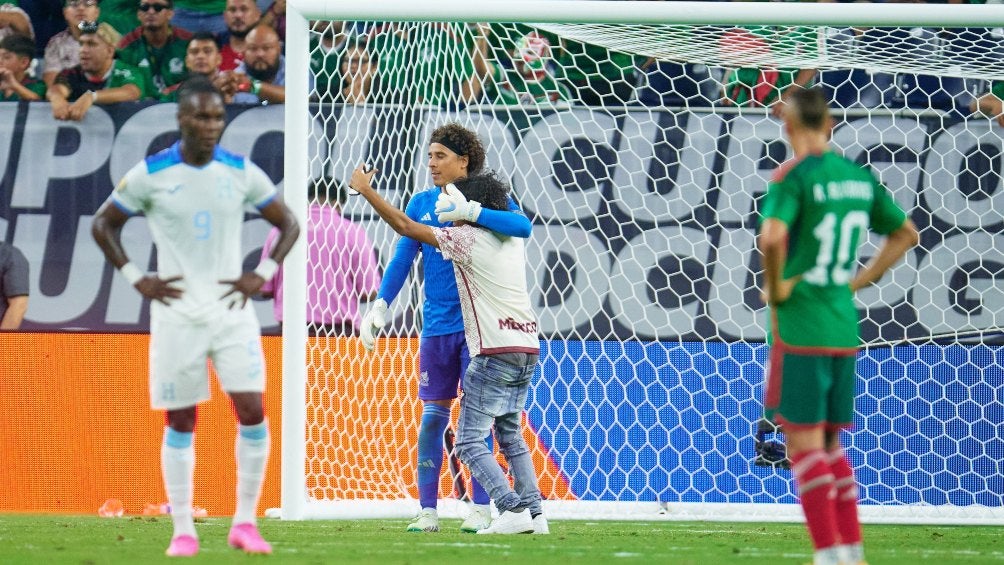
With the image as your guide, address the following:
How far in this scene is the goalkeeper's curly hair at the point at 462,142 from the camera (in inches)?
256

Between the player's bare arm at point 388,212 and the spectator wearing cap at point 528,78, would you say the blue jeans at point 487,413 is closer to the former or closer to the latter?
the player's bare arm at point 388,212

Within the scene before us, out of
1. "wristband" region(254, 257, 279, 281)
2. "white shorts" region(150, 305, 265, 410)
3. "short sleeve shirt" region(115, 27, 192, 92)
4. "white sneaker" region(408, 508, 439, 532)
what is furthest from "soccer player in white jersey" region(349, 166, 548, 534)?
"short sleeve shirt" region(115, 27, 192, 92)

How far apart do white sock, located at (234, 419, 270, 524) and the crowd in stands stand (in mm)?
3642

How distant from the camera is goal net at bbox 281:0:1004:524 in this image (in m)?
8.16

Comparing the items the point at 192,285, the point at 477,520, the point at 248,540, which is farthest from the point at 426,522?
the point at 192,285

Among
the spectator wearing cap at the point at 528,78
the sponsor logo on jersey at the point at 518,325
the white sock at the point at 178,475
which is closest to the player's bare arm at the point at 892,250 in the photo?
the sponsor logo on jersey at the point at 518,325

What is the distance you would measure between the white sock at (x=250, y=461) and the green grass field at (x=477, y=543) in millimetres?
197

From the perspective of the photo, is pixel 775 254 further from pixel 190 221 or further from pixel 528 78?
pixel 528 78

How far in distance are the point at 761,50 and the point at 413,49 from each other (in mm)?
2075

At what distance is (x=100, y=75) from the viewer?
10.1m

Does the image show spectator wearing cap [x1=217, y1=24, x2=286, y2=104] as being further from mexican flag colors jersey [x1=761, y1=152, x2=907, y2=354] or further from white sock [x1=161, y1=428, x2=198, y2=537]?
mexican flag colors jersey [x1=761, y1=152, x2=907, y2=354]

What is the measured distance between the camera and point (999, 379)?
8.17 m

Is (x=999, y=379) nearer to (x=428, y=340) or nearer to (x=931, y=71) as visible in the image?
(x=931, y=71)

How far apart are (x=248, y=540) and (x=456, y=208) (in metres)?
1.80
